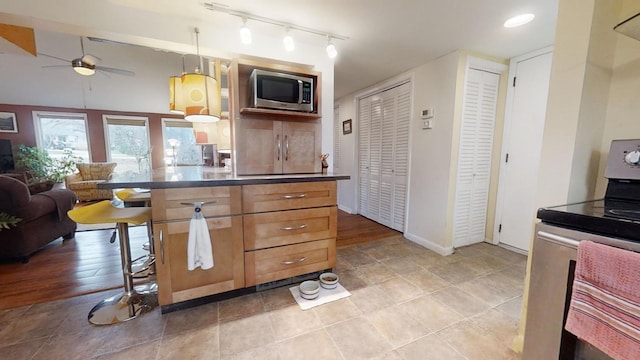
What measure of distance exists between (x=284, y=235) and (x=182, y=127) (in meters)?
6.15

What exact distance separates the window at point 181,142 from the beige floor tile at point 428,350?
20.9 feet

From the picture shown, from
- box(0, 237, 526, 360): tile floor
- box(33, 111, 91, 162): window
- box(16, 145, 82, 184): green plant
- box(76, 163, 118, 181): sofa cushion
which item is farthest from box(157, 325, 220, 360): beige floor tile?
box(33, 111, 91, 162): window

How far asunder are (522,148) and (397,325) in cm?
238

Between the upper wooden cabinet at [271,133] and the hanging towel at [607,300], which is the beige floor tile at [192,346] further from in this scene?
the hanging towel at [607,300]

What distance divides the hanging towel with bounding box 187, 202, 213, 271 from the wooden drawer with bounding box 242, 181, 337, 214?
0.96ft

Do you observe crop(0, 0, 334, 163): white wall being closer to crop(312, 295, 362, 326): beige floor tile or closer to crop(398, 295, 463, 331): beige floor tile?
crop(312, 295, 362, 326): beige floor tile

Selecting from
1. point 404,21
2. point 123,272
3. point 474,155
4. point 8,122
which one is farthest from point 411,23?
point 8,122

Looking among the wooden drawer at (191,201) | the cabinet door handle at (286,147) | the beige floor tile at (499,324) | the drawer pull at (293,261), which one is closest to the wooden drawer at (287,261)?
the drawer pull at (293,261)

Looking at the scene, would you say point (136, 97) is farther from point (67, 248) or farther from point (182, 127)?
point (67, 248)

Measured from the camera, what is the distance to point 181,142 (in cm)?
657

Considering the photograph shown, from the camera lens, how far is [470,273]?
7.27 ft

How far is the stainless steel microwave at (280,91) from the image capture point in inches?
78.3

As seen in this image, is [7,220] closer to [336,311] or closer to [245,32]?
[245,32]

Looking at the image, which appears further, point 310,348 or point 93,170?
point 93,170
